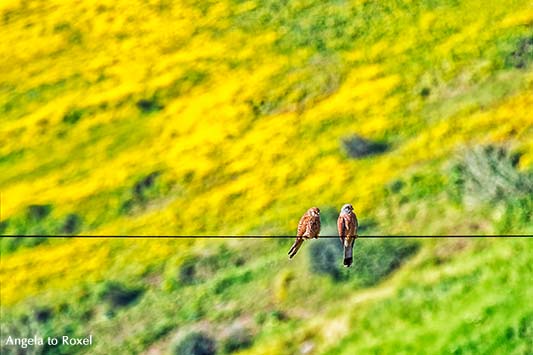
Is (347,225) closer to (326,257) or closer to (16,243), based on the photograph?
(326,257)

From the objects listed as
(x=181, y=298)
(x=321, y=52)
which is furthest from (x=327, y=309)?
(x=321, y=52)

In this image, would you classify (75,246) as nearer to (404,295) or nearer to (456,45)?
(404,295)

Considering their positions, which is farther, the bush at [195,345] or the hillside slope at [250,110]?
the hillside slope at [250,110]

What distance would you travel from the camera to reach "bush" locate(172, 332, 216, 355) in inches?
831

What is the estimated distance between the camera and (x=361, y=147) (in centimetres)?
2436

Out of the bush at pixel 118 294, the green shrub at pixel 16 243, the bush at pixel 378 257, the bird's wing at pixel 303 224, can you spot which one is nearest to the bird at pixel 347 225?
the bird's wing at pixel 303 224

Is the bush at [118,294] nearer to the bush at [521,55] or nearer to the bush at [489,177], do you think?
the bush at [489,177]

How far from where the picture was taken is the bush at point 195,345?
21109 millimetres

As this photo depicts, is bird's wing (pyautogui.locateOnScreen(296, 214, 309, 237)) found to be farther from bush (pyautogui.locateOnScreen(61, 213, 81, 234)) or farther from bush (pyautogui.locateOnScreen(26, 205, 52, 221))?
bush (pyautogui.locateOnScreen(26, 205, 52, 221))

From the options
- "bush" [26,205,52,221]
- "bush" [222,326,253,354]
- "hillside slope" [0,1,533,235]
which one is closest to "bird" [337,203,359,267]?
"bush" [222,326,253,354]

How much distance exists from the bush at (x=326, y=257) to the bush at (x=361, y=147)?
9.80 ft

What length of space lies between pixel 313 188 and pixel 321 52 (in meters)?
5.48

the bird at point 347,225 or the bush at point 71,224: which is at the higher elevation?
the bird at point 347,225

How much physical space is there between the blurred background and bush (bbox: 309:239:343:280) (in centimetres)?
5
